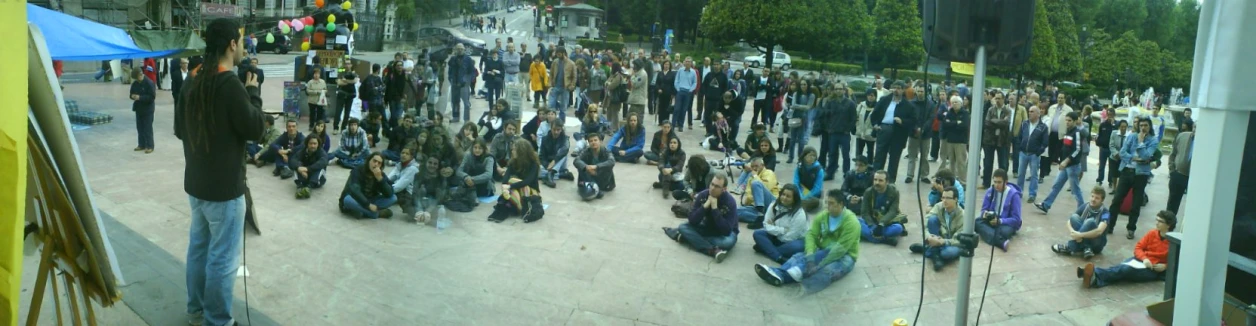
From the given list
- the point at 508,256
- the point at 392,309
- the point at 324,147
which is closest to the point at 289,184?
the point at 324,147

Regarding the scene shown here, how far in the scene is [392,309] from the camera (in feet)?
16.1

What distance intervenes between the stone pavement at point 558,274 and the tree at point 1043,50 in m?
6.47

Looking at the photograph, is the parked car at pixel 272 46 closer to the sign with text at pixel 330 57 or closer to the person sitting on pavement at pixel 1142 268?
the sign with text at pixel 330 57

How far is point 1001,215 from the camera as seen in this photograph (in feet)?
26.1

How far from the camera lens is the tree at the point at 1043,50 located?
14352 mm

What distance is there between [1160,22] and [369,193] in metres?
9.70

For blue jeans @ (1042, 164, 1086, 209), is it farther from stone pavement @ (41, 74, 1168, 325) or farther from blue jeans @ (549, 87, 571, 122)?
blue jeans @ (549, 87, 571, 122)

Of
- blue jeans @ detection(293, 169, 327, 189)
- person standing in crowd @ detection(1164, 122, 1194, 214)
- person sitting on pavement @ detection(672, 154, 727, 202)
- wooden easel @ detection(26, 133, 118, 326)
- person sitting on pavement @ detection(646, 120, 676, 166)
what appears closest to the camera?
A: wooden easel @ detection(26, 133, 118, 326)

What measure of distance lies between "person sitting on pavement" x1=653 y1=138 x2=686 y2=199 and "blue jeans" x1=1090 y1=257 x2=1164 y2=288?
153 inches

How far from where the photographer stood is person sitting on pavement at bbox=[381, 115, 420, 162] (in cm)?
984

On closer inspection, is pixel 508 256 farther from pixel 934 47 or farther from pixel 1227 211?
pixel 1227 211

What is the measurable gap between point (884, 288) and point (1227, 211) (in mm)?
4053

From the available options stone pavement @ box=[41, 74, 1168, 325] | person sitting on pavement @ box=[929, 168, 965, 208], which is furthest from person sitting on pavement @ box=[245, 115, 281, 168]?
person sitting on pavement @ box=[929, 168, 965, 208]

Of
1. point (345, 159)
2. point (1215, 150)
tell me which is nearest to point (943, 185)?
point (1215, 150)
